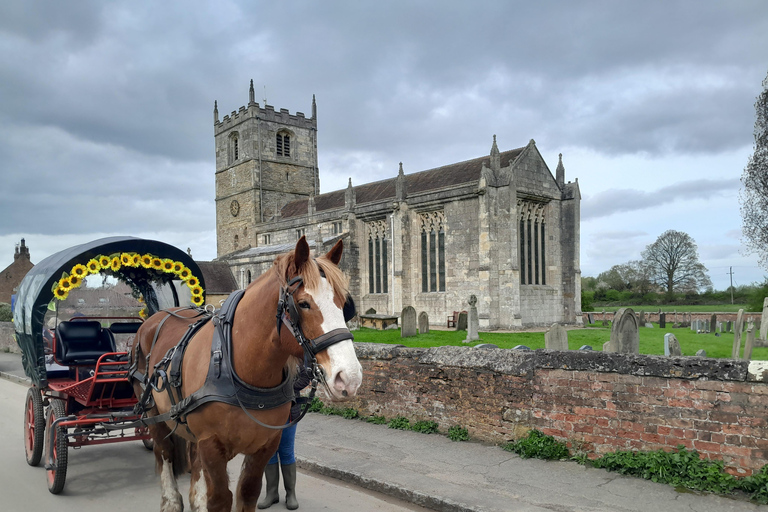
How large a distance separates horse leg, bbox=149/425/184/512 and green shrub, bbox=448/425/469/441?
347 centimetres

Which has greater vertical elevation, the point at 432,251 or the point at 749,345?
the point at 432,251

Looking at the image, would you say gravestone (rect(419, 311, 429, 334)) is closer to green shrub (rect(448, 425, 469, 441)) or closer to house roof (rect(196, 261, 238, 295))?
green shrub (rect(448, 425, 469, 441))

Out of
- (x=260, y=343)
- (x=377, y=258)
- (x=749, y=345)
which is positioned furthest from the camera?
(x=377, y=258)

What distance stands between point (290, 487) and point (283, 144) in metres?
45.6

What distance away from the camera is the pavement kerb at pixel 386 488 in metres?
4.78

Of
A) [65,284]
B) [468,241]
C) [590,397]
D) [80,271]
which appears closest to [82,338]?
[65,284]

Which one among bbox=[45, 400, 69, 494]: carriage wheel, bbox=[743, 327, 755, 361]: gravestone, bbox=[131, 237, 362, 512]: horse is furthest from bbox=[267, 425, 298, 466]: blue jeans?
bbox=[743, 327, 755, 361]: gravestone

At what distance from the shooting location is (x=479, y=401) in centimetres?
669

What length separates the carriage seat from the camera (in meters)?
6.30

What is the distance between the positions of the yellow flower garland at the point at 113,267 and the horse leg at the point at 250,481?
317cm

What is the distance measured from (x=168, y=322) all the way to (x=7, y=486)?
113 inches

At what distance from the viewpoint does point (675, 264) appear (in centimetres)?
5556

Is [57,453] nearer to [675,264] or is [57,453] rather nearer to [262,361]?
[262,361]

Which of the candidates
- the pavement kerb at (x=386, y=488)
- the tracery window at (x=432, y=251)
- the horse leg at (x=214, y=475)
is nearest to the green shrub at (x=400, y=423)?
the pavement kerb at (x=386, y=488)
